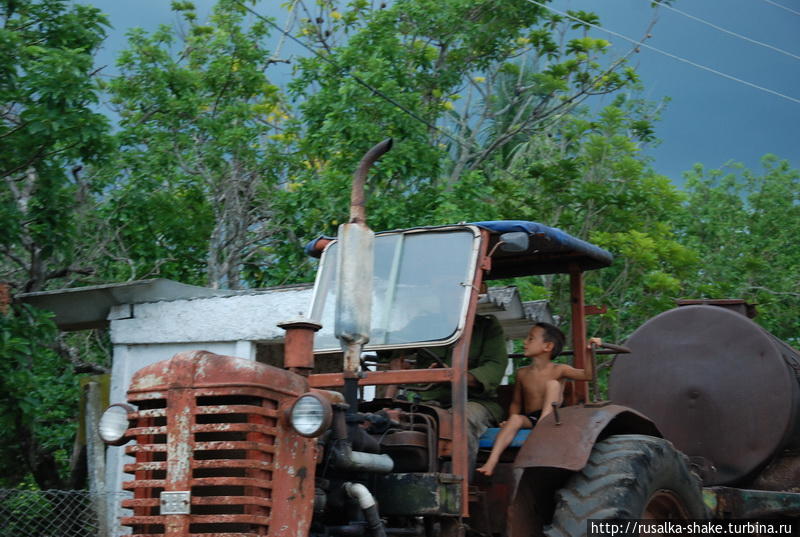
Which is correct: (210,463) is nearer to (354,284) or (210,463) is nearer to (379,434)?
(354,284)

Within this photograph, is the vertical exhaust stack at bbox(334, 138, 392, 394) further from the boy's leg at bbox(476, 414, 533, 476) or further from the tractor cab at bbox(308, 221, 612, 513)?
the boy's leg at bbox(476, 414, 533, 476)

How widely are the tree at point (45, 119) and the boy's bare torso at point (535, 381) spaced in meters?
4.74

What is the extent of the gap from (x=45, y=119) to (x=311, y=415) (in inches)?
213

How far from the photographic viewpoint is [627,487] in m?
5.21

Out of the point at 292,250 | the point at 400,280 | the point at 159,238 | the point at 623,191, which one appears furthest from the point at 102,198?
the point at 400,280

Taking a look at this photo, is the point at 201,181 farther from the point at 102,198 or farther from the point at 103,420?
the point at 103,420

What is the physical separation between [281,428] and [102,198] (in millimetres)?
9456

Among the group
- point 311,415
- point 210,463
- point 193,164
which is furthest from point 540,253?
point 193,164

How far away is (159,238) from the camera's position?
42.3 feet

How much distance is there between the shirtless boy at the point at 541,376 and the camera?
231 inches

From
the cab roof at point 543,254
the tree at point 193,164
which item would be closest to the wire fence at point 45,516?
the tree at point 193,164

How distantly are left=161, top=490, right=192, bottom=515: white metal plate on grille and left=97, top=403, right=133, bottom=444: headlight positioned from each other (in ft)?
1.64

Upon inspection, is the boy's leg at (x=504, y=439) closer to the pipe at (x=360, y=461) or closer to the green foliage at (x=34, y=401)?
Result: the pipe at (x=360, y=461)

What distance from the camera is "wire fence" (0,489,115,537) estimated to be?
898 cm
